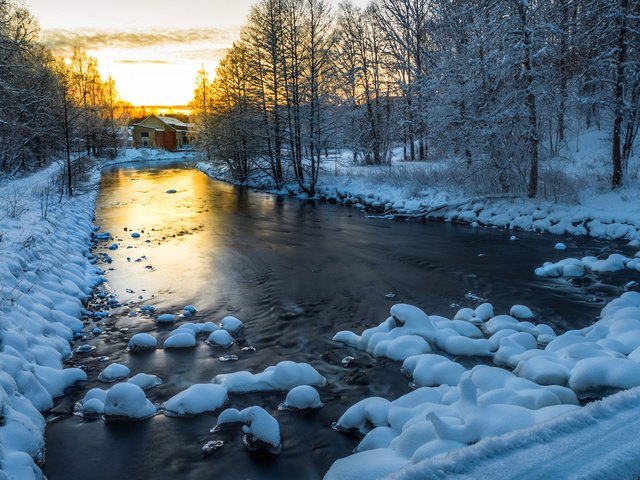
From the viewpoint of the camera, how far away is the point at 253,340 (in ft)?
22.3

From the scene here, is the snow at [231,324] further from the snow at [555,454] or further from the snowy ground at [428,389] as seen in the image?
the snow at [555,454]

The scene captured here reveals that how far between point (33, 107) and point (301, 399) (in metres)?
27.9

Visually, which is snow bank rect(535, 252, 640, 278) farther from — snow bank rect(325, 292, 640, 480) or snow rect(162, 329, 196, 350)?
snow rect(162, 329, 196, 350)

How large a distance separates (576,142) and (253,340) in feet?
77.5

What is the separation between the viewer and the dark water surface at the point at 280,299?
4219 millimetres

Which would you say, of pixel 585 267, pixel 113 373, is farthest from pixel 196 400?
pixel 585 267

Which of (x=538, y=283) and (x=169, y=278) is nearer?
(x=538, y=283)

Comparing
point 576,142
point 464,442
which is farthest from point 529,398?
point 576,142

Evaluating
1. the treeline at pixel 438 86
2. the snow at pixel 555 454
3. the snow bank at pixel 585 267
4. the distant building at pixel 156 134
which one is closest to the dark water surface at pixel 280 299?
the snow bank at pixel 585 267

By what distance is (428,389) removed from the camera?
4723mm

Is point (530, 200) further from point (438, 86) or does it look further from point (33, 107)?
point (33, 107)

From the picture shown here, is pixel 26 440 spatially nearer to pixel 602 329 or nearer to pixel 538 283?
pixel 602 329

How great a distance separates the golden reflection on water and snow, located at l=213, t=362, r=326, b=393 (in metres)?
3.60

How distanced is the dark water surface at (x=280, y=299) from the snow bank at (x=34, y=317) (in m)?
0.32
